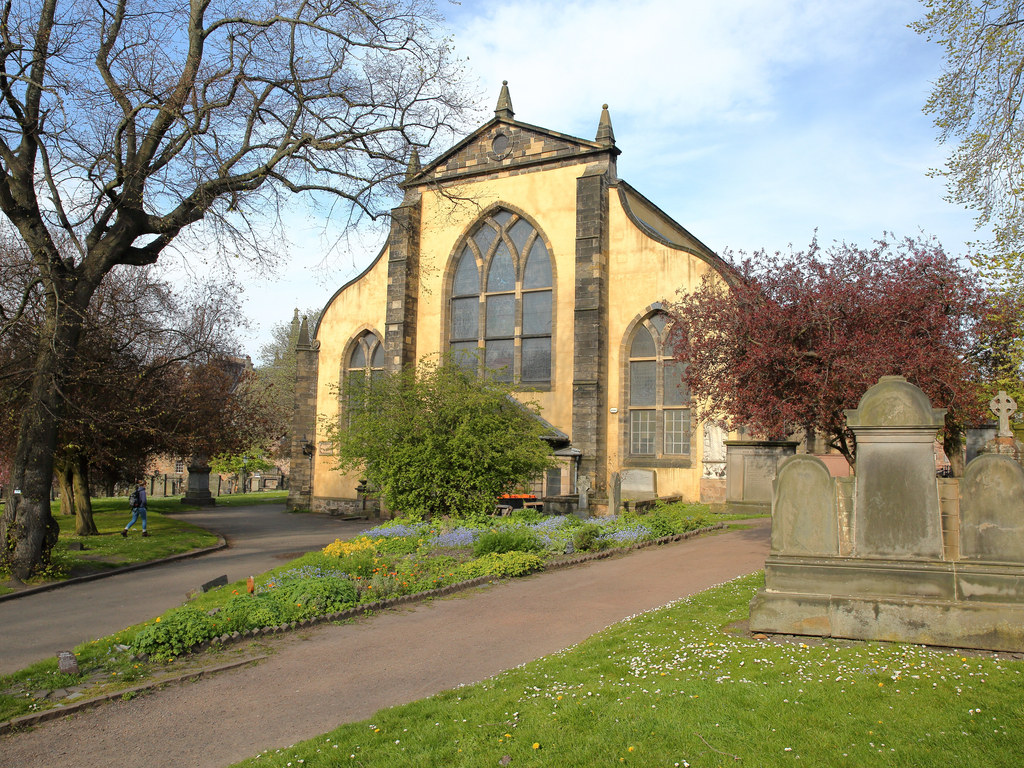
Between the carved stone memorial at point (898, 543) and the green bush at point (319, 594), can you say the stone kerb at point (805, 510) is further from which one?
the green bush at point (319, 594)

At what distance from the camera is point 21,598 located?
1216 cm

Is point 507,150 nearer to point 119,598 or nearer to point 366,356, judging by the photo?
point 366,356

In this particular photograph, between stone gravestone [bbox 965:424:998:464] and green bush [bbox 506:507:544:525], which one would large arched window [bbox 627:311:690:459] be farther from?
stone gravestone [bbox 965:424:998:464]

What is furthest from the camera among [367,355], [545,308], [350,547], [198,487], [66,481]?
[198,487]

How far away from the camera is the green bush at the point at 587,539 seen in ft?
48.1

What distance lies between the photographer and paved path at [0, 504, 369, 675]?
9.35 meters

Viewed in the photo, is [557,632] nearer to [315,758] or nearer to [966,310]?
[315,758]

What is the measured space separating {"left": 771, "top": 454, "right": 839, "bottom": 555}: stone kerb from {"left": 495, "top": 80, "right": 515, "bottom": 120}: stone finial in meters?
23.8

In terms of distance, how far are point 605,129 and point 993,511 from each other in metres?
22.2

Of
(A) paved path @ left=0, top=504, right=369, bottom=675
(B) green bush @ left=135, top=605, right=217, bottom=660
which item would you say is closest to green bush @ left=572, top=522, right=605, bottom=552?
(A) paved path @ left=0, top=504, right=369, bottom=675

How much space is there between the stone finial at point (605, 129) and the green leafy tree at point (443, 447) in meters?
12.1

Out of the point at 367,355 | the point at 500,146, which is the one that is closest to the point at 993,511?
the point at 500,146

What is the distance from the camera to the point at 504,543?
45.2 ft

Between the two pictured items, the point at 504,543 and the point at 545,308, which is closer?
the point at 504,543
